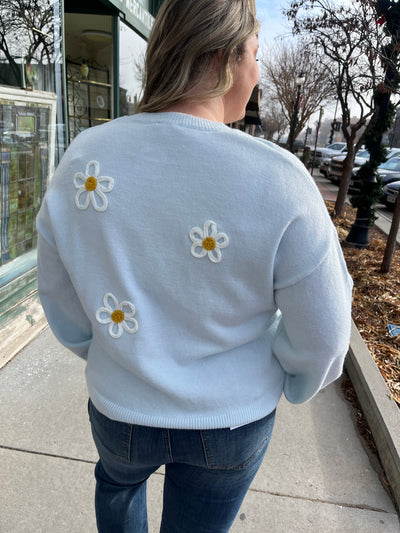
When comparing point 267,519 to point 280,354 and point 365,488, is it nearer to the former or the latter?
point 365,488

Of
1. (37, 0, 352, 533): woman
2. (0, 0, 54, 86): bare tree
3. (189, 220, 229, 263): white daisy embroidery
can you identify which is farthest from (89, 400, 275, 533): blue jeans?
(0, 0, 54, 86): bare tree

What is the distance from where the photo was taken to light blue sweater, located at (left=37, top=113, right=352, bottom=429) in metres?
0.85

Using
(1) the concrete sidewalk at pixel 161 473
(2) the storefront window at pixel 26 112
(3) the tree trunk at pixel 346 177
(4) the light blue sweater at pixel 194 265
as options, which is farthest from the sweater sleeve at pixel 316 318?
(3) the tree trunk at pixel 346 177

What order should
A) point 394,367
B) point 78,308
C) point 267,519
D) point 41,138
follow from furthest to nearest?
point 41,138 < point 394,367 < point 267,519 < point 78,308

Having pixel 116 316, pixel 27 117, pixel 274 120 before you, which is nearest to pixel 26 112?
pixel 27 117

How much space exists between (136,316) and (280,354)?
38 cm

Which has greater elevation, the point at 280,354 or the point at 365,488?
the point at 280,354

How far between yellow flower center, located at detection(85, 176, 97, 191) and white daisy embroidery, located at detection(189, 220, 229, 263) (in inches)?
9.6

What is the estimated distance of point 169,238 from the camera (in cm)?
88

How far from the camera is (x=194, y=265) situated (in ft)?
2.90

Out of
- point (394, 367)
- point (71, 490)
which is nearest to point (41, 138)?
point (71, 490)

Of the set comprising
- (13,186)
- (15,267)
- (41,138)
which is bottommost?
(15,267)

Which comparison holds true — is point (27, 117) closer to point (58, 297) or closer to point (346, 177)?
point (58, 297)

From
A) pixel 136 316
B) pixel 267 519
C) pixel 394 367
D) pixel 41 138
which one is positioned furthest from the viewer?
pixel 41 138
